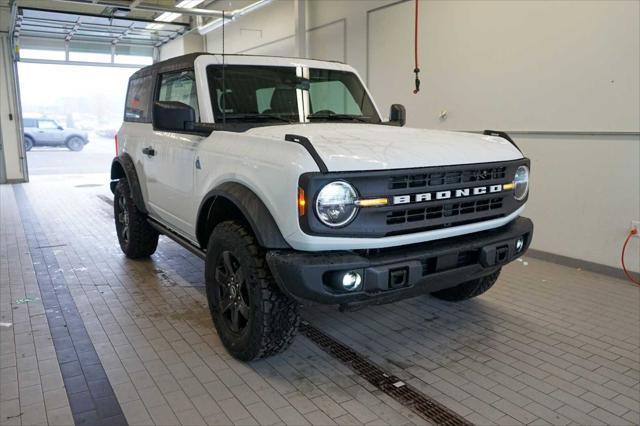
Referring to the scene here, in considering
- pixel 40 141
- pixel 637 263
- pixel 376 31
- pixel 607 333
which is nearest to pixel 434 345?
pixel 607 333

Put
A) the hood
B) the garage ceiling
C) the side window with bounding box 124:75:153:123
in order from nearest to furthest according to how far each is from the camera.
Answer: the hood, the side window with bounding box 124:75:153:123, the garage ceiling

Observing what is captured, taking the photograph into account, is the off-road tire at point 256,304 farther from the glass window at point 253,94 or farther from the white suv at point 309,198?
the glass window at point 253,94

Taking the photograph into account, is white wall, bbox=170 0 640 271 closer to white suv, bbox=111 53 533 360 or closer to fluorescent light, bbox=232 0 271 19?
white suv, bbox=111 53 533 360

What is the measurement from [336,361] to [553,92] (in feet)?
11.9

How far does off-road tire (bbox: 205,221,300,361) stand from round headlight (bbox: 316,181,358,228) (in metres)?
0.51

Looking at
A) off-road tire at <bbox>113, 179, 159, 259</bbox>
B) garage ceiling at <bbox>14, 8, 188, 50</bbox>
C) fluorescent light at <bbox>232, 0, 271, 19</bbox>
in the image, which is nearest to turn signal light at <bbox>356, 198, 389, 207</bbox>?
off-road tire at <bbox>113, 179, 159, 259</bbox>

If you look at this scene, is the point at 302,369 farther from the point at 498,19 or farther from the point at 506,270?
the point at 498,19

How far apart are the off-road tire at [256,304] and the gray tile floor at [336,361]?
17cm

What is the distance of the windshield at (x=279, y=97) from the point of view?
3.31 metres

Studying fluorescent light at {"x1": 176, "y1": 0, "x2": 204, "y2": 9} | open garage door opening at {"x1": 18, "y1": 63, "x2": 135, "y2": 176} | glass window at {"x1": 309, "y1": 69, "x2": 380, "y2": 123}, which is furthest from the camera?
open garage door opening at {"x1": 18, "y1": 63, "x2": 135, "y2": 176}

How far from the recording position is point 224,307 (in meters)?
2.95

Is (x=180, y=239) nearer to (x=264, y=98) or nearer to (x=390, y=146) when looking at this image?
(x=264, y=98)

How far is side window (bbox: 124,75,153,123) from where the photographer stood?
171 inches

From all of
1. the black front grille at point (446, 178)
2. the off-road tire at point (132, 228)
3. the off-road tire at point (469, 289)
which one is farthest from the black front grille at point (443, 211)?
the off-road tire at point (132, 228)
